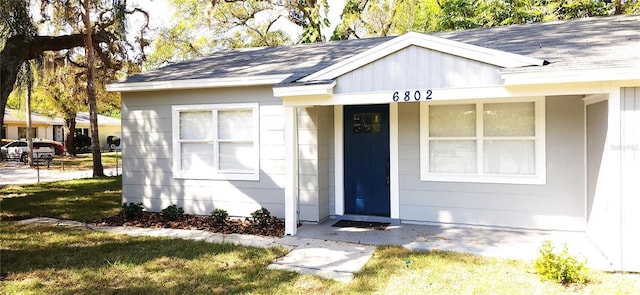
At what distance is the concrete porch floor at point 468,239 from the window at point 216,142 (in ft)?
5.64

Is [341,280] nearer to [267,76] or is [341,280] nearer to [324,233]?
[324,233]

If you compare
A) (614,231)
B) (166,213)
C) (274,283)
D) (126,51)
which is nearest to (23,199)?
(166,213)

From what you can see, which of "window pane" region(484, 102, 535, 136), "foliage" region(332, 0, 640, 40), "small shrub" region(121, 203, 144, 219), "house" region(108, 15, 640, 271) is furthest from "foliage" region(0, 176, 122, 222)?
"foliage" region(332, 0, 640, 40)

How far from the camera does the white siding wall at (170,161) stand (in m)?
7.64

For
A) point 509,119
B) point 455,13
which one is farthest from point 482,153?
point 455,13

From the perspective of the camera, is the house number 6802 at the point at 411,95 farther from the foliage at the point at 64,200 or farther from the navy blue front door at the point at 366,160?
the foliage at the point at 64,200

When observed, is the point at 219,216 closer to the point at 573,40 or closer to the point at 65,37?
the point at 65,37

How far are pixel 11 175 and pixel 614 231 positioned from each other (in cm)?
2050

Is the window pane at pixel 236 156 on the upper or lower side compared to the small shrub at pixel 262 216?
upper

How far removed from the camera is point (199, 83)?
7.79 meters

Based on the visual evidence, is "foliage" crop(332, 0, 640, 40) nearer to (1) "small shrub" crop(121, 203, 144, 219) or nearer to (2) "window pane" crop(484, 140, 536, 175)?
(2) "window pane" crop(484, 140, 536, 175)

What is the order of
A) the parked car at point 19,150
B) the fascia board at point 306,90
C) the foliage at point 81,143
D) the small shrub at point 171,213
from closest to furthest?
the fascia board at point 306,90 → the small shrub at point 171,213 → the parked car at point 19,150 → the foliage at point 81,143

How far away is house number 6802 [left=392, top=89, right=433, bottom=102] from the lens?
19.2 feet

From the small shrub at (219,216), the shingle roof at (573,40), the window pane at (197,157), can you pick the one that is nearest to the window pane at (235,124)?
the window pane at (197,157)
